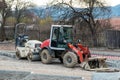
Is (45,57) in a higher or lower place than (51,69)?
higher

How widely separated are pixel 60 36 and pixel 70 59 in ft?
5.54

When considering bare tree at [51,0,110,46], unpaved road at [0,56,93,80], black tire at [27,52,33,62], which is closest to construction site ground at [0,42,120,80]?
unpaved road at [0,56,93,80]

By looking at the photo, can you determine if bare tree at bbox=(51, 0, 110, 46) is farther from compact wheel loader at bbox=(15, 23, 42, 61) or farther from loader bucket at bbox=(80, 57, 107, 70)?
loader bucket at bbox=(80, 57, 107, 70)

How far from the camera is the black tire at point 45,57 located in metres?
20.0

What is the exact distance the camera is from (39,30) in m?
38.3

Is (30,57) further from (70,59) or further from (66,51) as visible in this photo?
(70,59)

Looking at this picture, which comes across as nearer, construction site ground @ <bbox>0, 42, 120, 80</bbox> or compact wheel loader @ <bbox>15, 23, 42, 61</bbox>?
construction site ground @ <bbox>0, 42, 120, 80</bbox>

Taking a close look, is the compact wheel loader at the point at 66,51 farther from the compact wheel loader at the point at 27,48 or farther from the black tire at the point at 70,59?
the compact wheel loader at the point at 27,48

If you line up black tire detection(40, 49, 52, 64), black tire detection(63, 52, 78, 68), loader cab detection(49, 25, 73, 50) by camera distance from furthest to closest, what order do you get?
black tire detection(40, 49, 52, 64) < loader cab detection(49, 25, 73, 50) < black tire detection(63, 52, 78, 68)

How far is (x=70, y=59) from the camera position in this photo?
18.7m

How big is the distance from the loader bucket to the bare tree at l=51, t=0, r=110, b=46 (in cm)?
1508

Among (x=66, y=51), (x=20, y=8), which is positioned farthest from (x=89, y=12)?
(x=20, y=8)

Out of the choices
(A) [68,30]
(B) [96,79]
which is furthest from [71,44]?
(B) [96,79]

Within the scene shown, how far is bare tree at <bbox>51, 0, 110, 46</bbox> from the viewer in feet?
110
